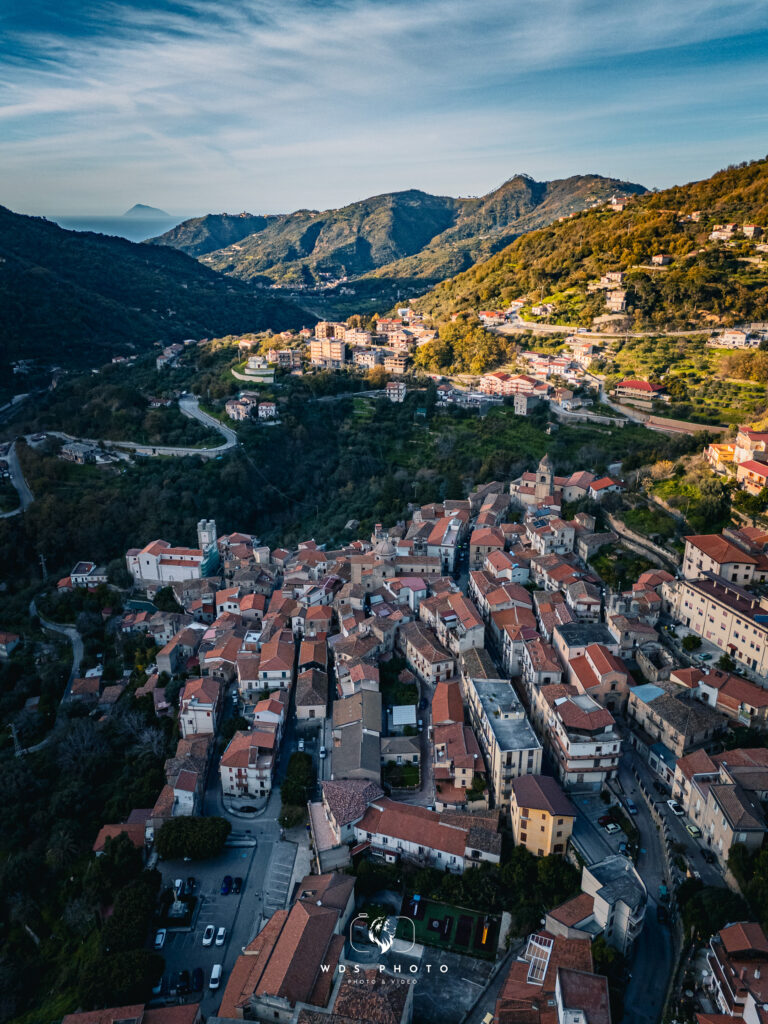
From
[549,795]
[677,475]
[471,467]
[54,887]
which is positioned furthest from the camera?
[471,467]

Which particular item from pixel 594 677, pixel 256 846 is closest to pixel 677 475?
pixel 594 677

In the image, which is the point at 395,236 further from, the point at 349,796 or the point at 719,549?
the point at 349,796

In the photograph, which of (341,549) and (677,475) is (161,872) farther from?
(677,475)

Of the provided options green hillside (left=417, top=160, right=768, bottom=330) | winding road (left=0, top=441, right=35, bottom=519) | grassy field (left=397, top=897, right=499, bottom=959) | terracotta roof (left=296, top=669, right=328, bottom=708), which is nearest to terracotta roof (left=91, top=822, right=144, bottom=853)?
terracotta roof (left=296, top=669, right=328, bottom=708)

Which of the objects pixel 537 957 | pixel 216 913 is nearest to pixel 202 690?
pixel 216 913

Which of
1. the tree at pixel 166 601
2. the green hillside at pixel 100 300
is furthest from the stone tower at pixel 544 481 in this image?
the green hillside at pixel 100 300

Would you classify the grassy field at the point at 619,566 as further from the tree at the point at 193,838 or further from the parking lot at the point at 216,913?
the tree at the point at 193,838
